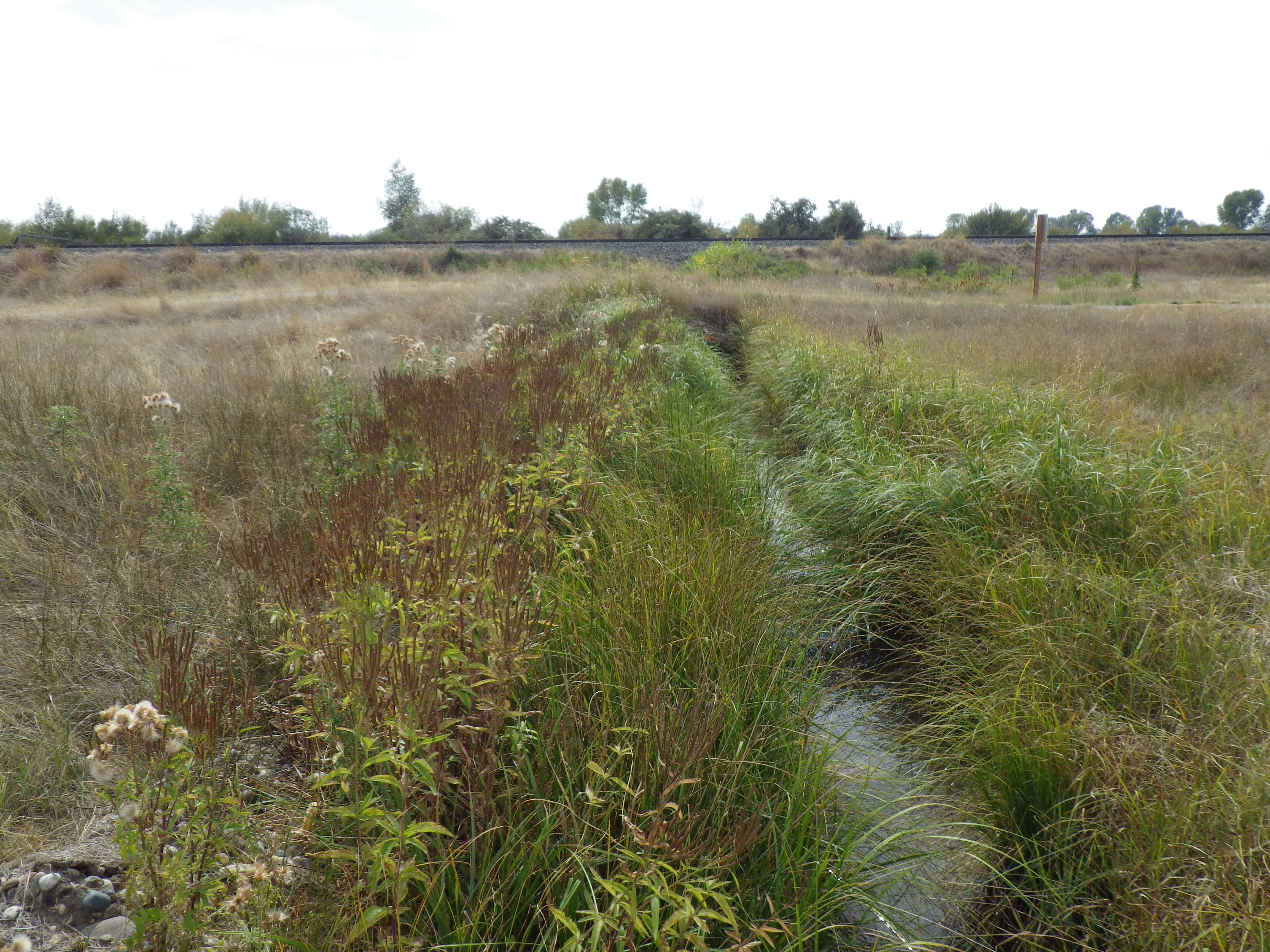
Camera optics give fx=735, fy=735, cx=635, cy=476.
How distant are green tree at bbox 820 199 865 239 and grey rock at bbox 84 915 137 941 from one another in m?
45.4

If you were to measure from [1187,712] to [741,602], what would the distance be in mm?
1579

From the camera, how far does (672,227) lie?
128 feet

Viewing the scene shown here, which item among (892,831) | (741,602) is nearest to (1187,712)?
(892,831)

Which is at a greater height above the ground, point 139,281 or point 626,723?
point 139,281

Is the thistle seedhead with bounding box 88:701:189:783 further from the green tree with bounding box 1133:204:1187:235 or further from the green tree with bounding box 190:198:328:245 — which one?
the green tree with bounding box 1133:204:1187:235

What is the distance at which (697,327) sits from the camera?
14.3 meters

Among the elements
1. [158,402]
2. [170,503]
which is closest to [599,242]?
[158,402]

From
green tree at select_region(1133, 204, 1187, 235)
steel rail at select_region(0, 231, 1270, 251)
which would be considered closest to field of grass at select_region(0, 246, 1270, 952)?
steel rail at select_region(0, 231, 1270, 251)

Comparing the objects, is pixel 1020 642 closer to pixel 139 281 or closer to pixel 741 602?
pixel 741 602

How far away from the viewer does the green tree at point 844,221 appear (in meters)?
43.2

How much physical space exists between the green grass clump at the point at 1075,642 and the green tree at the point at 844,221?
41076mm

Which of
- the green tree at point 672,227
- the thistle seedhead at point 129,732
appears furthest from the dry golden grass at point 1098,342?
the green tree at point 672,227

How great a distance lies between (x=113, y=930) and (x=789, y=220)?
4829 cm

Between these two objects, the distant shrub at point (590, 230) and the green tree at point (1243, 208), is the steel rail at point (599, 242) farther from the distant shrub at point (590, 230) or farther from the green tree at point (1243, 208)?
the green tree at point (1243, 208)
